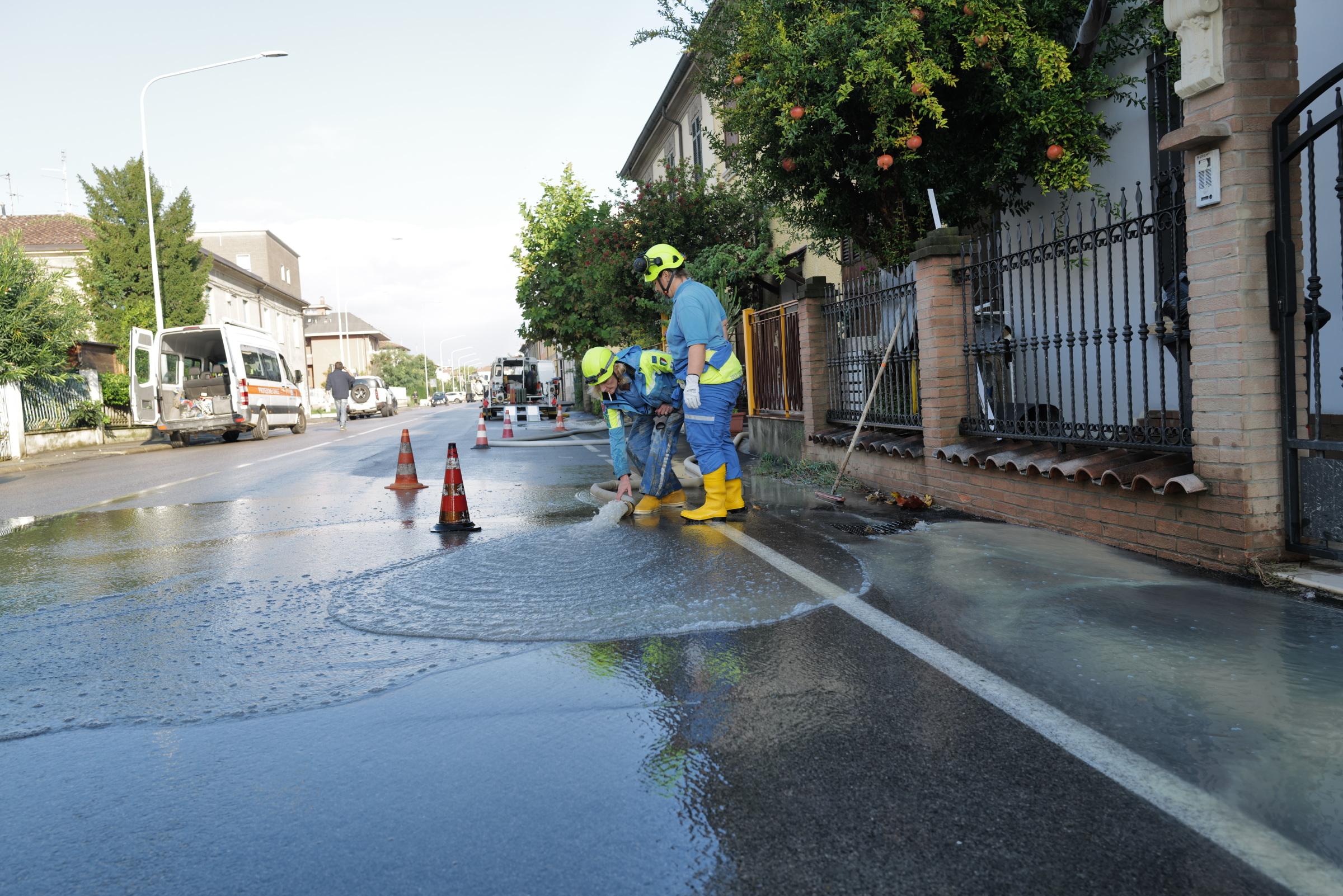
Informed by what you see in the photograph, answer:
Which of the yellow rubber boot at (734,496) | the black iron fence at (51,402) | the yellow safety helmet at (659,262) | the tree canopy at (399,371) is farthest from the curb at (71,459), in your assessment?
the tree canopy at (399,371)

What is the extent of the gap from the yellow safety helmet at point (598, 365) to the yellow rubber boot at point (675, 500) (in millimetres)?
1281

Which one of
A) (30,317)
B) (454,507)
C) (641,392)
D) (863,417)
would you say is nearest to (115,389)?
(30,317)

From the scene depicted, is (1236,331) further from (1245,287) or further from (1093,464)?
(1093,464)

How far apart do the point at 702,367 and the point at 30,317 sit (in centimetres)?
1877

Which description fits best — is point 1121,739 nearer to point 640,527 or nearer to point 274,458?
point 640,527

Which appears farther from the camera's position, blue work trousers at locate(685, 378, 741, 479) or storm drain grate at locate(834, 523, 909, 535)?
blue work trousers at locate(685, 378, 741, 479)

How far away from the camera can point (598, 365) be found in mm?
7945

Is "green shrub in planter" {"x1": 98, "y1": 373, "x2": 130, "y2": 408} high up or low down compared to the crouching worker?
up

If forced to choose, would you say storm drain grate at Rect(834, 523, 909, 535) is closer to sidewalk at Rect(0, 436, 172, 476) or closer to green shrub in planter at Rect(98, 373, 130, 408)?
sidewalk at Rect(0, 436, 172, 476)

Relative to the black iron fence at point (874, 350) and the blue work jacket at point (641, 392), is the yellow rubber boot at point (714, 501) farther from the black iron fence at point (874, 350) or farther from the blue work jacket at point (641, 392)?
the black iron fence at point (874, 350)

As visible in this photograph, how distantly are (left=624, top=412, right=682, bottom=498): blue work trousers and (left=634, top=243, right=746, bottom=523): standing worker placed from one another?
42 centimetres

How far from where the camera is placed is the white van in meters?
23.6

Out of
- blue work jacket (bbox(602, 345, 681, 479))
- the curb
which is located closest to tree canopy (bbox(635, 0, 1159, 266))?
blue work jacket (bbox(602, 345, 681, 479))

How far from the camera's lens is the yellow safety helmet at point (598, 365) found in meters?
7.90
